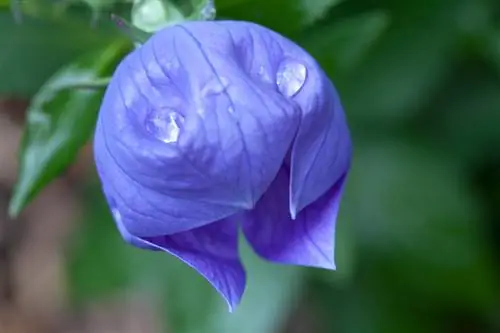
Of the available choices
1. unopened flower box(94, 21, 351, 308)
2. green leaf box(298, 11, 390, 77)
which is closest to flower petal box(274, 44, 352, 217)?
unopened flower box(94, 21, 351, 308)

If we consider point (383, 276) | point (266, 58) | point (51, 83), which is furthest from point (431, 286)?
point (266, 58)

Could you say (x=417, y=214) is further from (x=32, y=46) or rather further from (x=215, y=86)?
(x=215, y=86)

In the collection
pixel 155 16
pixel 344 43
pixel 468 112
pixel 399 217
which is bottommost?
pixel 399 217

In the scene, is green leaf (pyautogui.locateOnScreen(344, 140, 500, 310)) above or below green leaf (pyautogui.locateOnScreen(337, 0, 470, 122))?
below

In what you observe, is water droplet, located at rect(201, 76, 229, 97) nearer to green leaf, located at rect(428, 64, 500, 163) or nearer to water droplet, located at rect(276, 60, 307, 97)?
water droplet, located at rect(276, 60, 307, 97)

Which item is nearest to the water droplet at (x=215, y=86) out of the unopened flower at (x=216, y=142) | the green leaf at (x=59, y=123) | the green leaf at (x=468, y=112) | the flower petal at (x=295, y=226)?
the unopened flower at (x=216, y=142)

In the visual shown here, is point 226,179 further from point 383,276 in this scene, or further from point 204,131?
point 383,276

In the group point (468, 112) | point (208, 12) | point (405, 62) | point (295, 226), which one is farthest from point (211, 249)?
point (468, 112)
